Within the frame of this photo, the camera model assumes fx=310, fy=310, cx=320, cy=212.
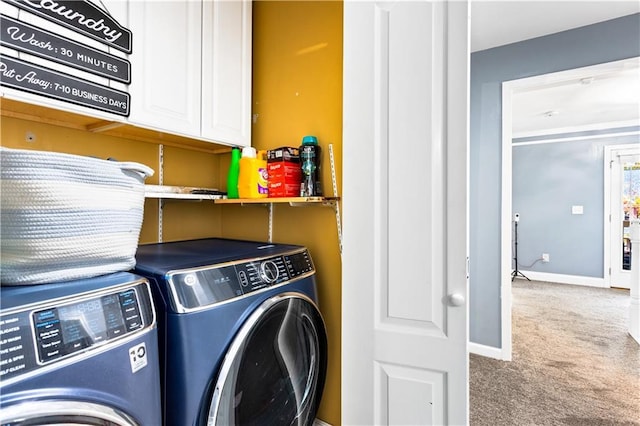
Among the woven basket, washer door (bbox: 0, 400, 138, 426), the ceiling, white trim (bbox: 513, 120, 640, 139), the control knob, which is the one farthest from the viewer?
white trim (bbox: 513, 120, 640, 139)

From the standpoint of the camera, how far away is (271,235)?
170 centimetres

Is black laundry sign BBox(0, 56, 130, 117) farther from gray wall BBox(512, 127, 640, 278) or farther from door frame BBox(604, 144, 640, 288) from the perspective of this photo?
door frame BBox(604, 144, 640, 288)

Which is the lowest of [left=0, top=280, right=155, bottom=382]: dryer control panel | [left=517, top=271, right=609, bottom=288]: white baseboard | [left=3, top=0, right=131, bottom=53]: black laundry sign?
[left=517, top=271, right=609, bottom=288]: white baseboard

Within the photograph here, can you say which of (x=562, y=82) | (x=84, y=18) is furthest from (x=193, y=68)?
(x=562, y=82)

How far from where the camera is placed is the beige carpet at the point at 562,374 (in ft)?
6.06

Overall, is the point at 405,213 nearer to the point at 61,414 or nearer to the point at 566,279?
the point at 61,414

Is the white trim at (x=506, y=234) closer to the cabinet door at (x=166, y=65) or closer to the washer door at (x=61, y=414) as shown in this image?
the cabinet door at (x=166, y=65)

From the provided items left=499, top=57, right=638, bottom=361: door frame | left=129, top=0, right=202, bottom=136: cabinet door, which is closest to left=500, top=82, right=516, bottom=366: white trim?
left=499, top=57, right=638, bottom=361: door frame

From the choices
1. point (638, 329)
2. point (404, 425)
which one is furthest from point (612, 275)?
point (404, 425)

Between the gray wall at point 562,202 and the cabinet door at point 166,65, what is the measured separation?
586 centimetres

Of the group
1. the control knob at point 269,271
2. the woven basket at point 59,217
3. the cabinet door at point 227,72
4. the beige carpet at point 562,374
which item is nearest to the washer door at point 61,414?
the woven basket at point 59,217

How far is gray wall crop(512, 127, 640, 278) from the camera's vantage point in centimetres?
490

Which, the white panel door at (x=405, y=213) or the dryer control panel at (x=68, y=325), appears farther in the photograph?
the white panel door at (x=405, y=213)

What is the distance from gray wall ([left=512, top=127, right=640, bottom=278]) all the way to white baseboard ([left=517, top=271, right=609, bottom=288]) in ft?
0.20
